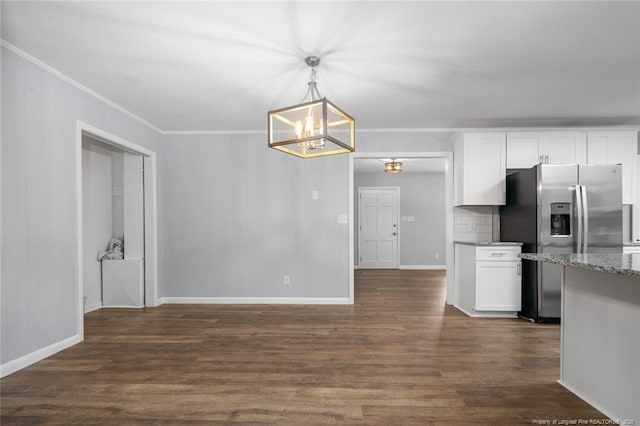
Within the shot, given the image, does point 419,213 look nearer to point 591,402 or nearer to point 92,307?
point 591,402

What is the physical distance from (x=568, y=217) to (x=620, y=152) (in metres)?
1.38

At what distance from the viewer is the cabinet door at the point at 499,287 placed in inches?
155

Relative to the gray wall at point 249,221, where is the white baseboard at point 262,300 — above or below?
below

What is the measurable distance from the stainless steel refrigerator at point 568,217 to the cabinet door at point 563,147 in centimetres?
57

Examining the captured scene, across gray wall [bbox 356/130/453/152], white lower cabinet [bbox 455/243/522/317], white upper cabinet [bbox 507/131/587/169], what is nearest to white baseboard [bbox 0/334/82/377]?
gray wall [bbox 356/130/453/152]

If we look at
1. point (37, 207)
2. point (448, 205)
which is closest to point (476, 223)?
point (448, 205)

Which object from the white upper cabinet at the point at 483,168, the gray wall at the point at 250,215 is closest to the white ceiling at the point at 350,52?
the white upper cabinet at the point at 483,168

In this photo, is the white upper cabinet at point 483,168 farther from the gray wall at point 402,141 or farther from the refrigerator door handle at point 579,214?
the refrigerator door handle at point 579,214

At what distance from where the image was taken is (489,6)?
2.01m

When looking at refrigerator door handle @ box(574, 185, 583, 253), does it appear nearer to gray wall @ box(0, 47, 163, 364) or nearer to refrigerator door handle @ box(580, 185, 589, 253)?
refrigerator door handle @ box(580, 185, 589, 253)

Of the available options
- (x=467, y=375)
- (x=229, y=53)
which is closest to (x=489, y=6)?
(x=229, y=53)

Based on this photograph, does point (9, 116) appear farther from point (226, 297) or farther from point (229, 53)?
point (226, 297)

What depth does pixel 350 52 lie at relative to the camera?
253 centimetres

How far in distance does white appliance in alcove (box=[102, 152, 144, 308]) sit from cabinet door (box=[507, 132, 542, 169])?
4871 millimetres
